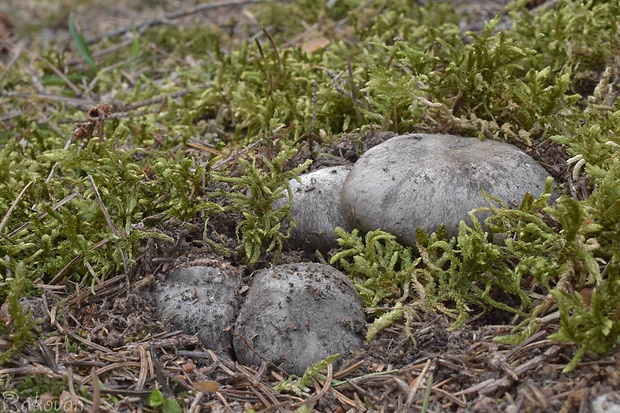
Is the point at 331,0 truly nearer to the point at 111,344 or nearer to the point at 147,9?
the point at 147,9

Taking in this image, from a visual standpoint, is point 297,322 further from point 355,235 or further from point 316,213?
point 316,213

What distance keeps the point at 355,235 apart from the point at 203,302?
0.70 m

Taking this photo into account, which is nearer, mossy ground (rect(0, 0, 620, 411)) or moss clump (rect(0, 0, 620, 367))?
mossy ground (rect(0, 0, 620, 411))

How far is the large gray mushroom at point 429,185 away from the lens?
2527mm

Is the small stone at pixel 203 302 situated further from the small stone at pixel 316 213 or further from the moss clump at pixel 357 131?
the small stone at pixel 316 213

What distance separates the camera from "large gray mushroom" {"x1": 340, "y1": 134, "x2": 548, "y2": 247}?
99.5 inches

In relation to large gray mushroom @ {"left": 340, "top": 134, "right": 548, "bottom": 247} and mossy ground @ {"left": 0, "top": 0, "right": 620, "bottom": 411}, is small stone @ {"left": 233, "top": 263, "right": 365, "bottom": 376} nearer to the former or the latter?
mossy ground @ {"left": 0, "top": 0, "right": 620, "bottom": 411}

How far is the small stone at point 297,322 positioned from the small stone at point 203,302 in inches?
3.0

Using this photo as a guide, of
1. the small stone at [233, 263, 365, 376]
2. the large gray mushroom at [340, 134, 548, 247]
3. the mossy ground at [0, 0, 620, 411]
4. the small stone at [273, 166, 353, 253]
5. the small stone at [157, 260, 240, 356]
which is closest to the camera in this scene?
the mossy ground at [0, 0, 620, 411]

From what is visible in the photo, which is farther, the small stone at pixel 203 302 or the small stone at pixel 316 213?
the small stone at pixel 316 213

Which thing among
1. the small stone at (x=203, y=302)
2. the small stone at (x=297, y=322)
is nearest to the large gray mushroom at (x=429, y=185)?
the small stone at (x=297, y=322)

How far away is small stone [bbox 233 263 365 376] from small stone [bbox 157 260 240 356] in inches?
3.0

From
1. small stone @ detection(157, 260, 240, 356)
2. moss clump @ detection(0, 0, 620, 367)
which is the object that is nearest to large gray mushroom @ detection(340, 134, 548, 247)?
moss clump @ detection(0, 0, 620, 367)

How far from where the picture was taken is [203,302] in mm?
2455
